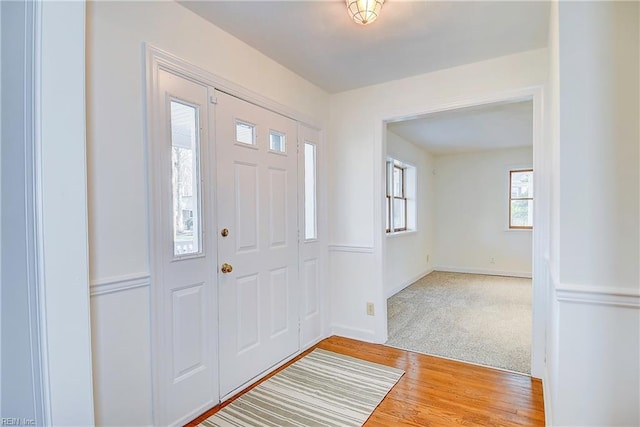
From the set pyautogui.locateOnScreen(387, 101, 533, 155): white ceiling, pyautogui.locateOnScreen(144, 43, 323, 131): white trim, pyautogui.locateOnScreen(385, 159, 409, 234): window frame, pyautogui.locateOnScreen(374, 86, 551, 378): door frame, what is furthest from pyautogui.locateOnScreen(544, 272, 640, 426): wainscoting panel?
pyautogui.locateOnScreen(385, 159, 409, 234): window frame

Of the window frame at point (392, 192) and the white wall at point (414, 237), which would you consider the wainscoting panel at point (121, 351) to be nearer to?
the white wall at point (414, 237)

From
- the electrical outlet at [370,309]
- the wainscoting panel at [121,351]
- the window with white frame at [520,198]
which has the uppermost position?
the window with white frame at [520,198]

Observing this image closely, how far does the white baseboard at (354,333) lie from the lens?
3.11 m

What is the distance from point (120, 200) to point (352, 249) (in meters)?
2.12

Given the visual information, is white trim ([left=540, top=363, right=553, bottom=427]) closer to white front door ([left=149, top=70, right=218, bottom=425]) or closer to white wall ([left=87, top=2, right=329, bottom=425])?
white front door ([left=149, top=70, right=218, bottom=425])

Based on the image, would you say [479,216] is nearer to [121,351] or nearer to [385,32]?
[385,32]

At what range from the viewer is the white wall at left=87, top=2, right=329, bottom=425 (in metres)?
1.50

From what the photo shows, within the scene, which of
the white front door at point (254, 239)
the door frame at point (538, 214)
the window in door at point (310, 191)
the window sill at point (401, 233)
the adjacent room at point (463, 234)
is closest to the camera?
the white front door at point (254, 239)

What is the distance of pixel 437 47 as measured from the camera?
7.68 ft

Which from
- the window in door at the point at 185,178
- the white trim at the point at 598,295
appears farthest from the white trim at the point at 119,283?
the white trim at the point at 598,295

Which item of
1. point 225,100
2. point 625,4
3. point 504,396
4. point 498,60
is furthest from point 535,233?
point 225,100

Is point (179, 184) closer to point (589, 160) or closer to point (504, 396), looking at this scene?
point (589, 160)

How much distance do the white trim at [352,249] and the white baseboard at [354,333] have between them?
30.8 inches

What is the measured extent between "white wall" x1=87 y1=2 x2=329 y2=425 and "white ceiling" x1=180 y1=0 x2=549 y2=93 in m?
0.45
